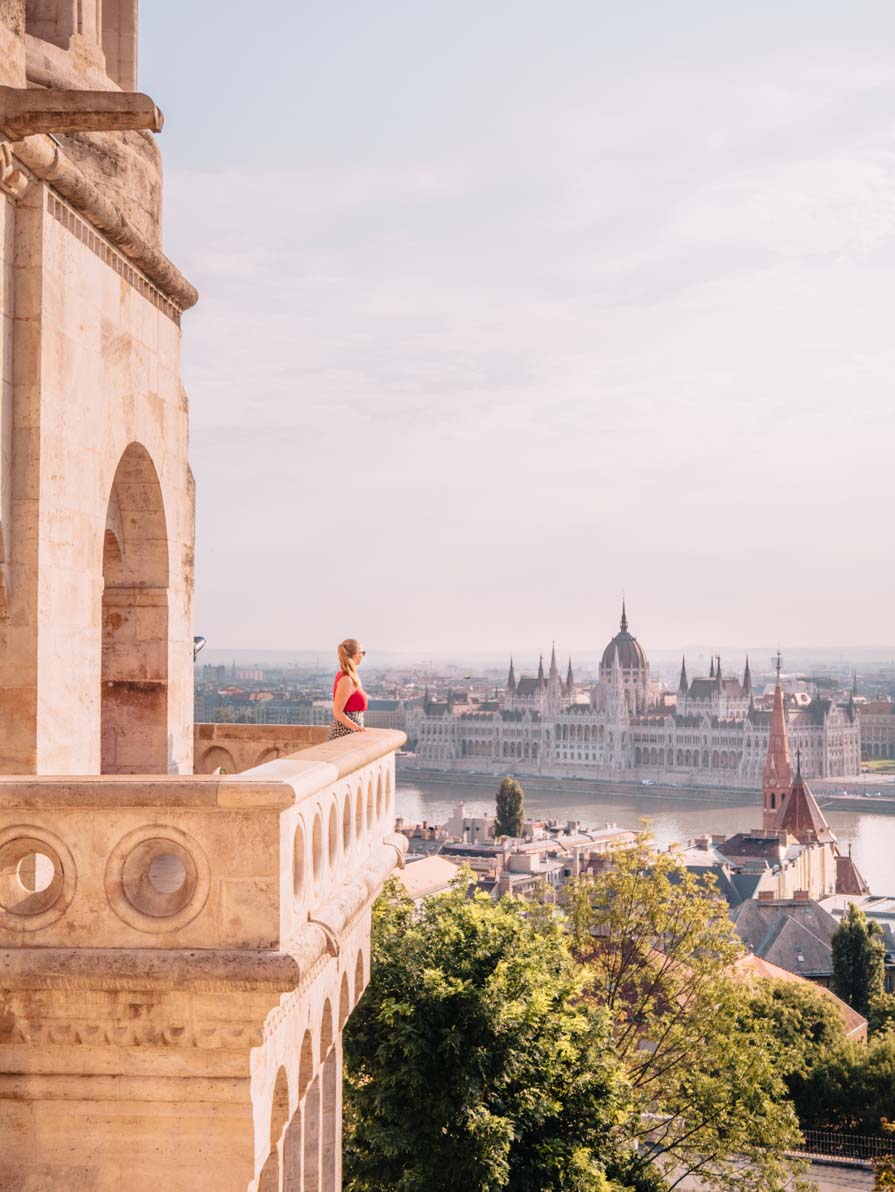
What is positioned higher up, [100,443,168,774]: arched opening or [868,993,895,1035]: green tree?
[100,443,168,774]: arched opening

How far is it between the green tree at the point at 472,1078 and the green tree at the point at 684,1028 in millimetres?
3075

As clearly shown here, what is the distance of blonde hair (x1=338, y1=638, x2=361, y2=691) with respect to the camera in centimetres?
793

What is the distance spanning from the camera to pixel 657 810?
120 metres

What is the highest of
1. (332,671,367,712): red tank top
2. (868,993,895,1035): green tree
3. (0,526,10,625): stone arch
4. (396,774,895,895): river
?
(0,526,10,625): stone arch

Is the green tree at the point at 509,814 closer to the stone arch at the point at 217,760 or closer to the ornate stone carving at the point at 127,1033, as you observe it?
the stone arch at the point at 217,760

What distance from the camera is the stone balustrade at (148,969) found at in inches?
173

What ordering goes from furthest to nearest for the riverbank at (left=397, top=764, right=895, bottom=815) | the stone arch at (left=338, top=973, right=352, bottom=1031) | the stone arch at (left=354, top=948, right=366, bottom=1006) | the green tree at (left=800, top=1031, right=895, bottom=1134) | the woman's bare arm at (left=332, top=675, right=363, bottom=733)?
the riverbank at (left=397, top=764, right=895, bottom=815) → the green tree at (left=800, top=1031, right=895, bottom=1134) → the woman's bare arm at (left=332, top=675, right=363, bottom=733) → the stone arch at (left=354, top=948, right=366, bottom=1006) → the stone arch at (left=338, top=973, right=352, bottom=1031)

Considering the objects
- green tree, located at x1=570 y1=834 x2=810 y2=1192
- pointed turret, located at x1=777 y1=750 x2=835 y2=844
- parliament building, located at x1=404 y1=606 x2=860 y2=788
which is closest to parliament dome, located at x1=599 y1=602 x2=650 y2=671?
parliament building, located at x1=404 y1=606 x2=860 y2=788

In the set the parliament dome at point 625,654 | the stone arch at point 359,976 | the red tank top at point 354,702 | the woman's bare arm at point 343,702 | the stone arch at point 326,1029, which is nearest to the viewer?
the stone arch at point 326,1029

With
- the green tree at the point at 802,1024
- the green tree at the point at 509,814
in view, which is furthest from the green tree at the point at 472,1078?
the green tree at the point at 509,814

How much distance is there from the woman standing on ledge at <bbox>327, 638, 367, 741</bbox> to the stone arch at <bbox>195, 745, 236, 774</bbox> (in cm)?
116

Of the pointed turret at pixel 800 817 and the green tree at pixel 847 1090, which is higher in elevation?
the pointed turret at pixel 800 817

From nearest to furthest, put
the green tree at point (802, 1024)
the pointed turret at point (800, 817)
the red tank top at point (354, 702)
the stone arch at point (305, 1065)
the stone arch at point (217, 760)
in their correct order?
the stone arch at point (305, 1065) < the red tank top at point (354, 702) < the stone arch at point (217, 760) < the green tree at point (802, 1024) < the pointed turret at point (800, 817)

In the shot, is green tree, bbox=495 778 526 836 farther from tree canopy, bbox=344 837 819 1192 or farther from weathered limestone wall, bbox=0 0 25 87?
weathered limestone wall, bbox=0 0 25 87
